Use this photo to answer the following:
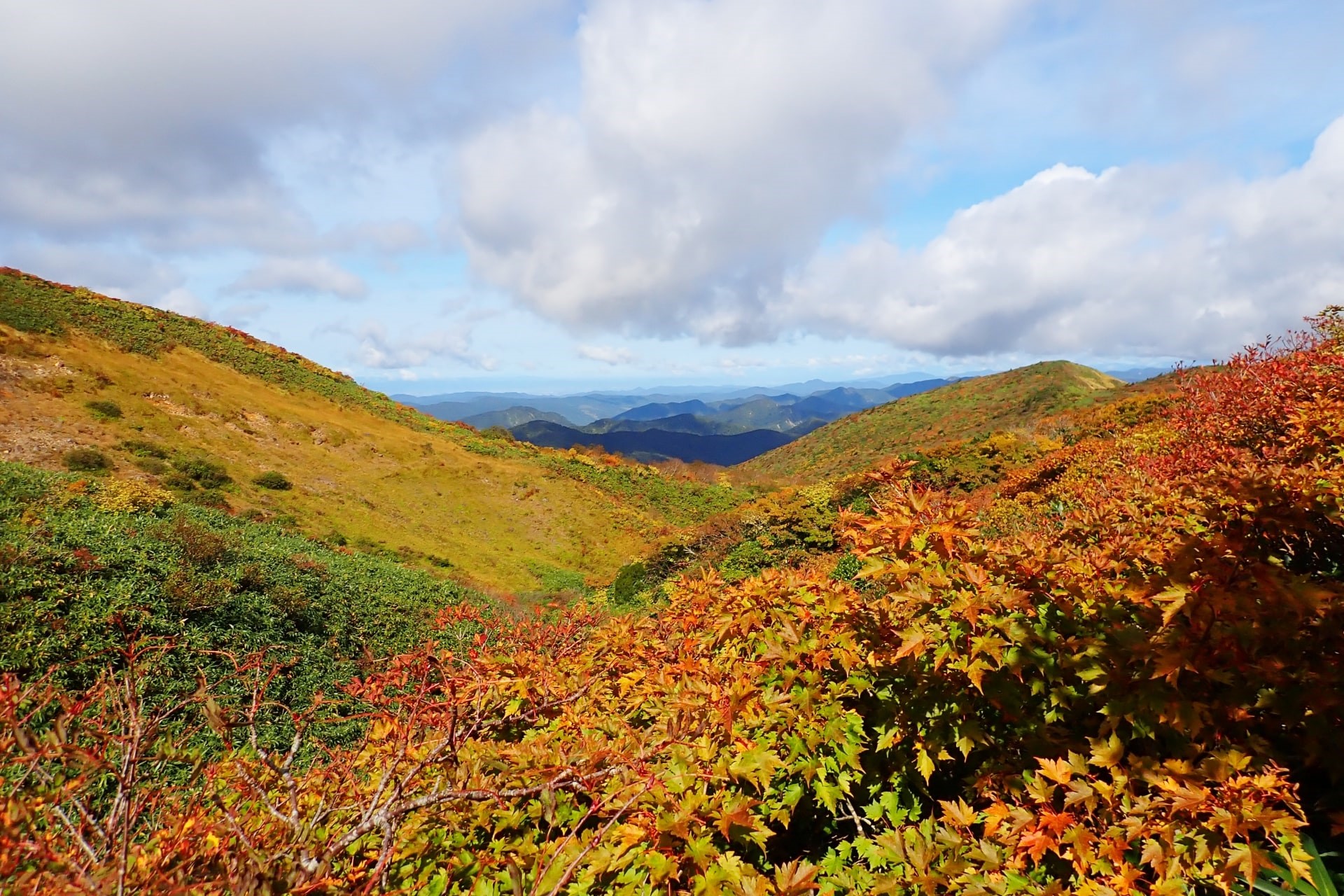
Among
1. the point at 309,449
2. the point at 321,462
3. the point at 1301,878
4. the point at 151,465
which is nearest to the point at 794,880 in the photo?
the point at 1301,878

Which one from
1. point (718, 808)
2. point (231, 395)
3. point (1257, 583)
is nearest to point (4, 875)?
point (718, 808)

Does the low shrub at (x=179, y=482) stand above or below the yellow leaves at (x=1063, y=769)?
below

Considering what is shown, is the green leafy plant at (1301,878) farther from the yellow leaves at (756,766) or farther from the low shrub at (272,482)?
the low shrub at (272,482)

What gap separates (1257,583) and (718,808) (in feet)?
7.53

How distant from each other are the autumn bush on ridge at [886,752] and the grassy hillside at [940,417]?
47.0 metres

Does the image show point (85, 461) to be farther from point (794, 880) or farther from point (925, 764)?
point (925, 764)

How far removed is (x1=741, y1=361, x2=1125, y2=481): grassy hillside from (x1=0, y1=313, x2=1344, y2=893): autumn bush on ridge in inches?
1849

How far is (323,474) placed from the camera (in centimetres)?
2739

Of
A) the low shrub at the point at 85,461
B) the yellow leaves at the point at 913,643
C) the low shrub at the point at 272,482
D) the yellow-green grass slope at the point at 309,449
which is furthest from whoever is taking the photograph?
the low shrub at the point at 272,482

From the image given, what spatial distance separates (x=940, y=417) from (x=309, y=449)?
60.3 meters

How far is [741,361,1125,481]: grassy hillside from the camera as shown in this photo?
53344mm

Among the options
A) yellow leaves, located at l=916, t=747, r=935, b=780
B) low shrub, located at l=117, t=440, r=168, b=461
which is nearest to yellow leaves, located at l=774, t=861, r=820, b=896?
yellow leaves, located at l=916, t=747, r=935, b=780

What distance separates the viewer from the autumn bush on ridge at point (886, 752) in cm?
196

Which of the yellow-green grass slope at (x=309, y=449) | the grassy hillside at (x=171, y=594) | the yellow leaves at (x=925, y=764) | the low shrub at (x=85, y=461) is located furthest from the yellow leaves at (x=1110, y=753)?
the low shrub at (x=85, y=461)
